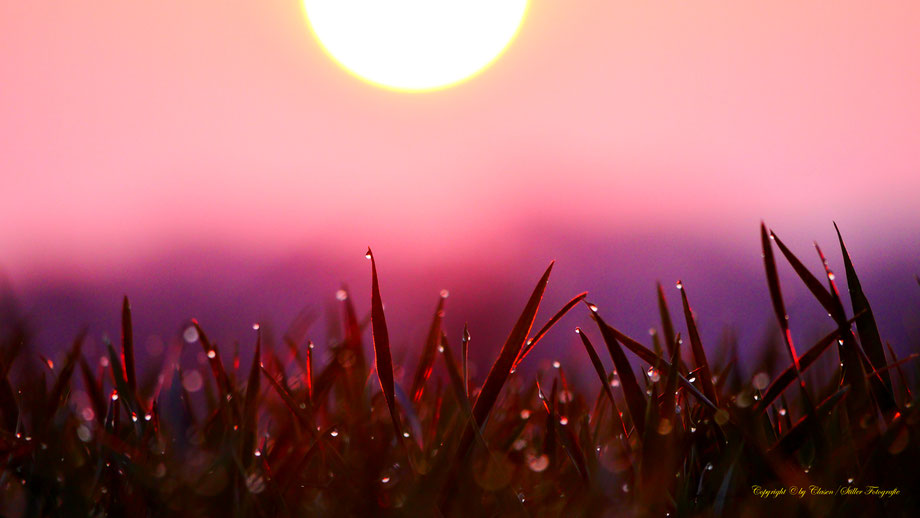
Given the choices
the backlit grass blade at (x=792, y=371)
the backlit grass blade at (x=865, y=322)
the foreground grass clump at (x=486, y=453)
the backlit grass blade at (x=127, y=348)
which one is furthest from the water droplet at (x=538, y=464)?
the backlit grass blade at (x=127, y=348)

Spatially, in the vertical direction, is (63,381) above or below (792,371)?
above

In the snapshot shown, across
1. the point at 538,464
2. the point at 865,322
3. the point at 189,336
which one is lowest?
the point at 538,464

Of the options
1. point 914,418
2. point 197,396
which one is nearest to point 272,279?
point 197,396

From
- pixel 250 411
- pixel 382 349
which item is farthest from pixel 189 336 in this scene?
pixel 382 349

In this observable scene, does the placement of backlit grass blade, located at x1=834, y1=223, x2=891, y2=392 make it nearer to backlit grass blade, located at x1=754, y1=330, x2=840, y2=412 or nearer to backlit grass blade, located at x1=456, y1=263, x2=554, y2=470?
backlit grass blade, located at x1=754, y1=330, x2=840, y2=412

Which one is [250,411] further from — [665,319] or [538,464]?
[665,319]

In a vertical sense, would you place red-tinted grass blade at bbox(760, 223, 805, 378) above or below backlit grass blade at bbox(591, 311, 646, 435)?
above

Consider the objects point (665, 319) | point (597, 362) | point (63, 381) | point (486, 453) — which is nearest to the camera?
point (486, 453)

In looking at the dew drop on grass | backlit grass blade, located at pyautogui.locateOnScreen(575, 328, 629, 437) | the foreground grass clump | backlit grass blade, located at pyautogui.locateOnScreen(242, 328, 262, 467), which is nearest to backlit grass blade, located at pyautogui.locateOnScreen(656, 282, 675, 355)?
the foreground grass clump

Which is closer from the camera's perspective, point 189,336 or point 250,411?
point 250,411

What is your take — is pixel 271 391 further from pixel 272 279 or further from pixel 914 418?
pixel 272 279
